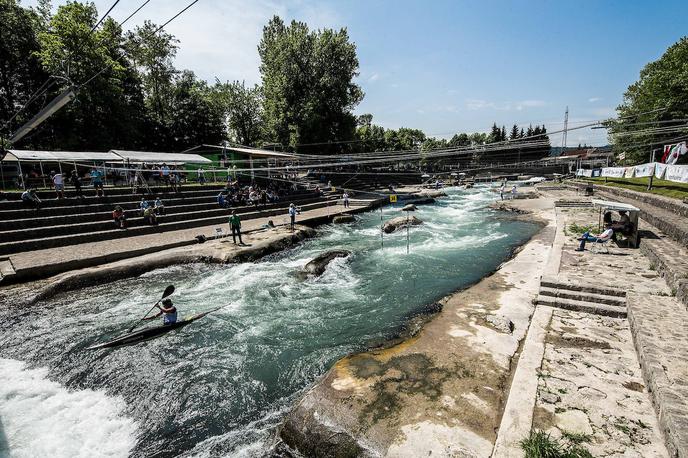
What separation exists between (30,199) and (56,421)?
A: 539 inches

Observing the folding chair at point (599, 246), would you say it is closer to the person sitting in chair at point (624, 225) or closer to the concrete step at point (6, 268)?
the person sitting in chair at point (624, 225)

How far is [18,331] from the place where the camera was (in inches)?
327

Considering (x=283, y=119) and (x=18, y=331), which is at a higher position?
(x=283, y=119)

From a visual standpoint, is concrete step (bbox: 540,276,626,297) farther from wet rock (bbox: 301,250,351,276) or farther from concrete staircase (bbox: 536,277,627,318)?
wet rock (bbox: 301,250,351,276)

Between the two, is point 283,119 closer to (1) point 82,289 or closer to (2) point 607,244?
(1) point 82,289

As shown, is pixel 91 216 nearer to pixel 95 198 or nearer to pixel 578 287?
pixel 95 198

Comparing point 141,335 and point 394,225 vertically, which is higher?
point 394,225

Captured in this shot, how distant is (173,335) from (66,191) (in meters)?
14.4

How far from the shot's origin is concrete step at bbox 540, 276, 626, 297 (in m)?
7.82

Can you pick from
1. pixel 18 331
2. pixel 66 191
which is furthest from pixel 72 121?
pixel 18 331

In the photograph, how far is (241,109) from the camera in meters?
43.8

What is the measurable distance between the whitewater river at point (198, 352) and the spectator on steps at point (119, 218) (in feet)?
17.8

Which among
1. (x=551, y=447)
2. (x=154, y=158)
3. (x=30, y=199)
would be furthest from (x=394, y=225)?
(x=30, y=199)

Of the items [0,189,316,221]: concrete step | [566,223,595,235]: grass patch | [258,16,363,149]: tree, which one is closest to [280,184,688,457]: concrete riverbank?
[566,223,595,235]: grass patch
